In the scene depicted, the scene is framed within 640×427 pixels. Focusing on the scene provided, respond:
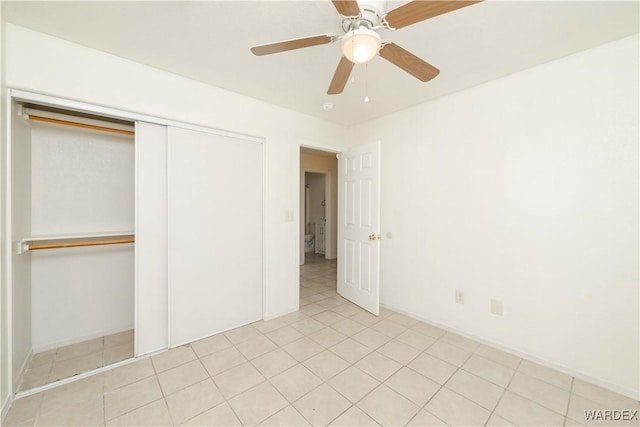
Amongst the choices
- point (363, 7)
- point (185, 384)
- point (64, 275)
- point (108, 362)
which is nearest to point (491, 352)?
point (185, 384)

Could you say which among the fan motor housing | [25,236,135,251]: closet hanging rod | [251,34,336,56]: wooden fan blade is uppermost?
the fan motor housing

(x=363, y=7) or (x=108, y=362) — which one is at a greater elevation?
(x=363, y=7)

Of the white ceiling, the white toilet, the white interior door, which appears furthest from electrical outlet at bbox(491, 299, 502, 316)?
the white toilet

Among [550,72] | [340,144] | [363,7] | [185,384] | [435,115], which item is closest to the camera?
[363,7]

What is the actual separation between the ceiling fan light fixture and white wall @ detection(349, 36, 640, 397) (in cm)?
171

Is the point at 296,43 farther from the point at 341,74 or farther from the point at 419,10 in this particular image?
the point at 419,10

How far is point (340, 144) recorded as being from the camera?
363 centimetres

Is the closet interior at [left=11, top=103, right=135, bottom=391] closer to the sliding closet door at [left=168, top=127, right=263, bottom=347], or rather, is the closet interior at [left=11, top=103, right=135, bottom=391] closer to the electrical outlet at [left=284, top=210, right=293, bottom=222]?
the sliding closet door at [left=168, top=127, right=263, bottom=347]

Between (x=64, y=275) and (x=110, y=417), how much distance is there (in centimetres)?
149

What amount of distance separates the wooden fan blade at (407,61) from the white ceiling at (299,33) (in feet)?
1.14

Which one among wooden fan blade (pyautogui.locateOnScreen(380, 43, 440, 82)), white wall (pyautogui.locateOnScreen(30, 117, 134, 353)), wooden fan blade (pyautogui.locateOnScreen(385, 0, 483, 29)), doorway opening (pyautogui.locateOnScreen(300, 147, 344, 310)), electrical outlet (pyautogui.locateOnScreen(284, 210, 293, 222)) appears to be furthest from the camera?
doorway opening (pyautogui.locateOnScreen(300, 147, 344, 310))

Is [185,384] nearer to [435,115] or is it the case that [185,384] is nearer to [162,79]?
[162,79]

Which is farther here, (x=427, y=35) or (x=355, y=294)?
(x=355, y=294)

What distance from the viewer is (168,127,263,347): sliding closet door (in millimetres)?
2307
